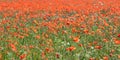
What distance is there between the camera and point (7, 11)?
13930mm

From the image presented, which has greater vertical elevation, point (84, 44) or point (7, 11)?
point (84, 44)

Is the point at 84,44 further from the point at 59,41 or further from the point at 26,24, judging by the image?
the point at 26,24

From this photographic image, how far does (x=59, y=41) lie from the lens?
866 centimetres

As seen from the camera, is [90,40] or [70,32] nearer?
[90,40]

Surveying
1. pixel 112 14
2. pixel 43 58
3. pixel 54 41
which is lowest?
pixel 112 14

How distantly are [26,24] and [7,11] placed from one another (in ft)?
10.6

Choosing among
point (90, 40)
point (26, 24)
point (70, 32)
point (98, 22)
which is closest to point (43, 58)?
point (90, 40)

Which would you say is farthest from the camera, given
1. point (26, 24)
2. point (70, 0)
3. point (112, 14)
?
point (70, 0)

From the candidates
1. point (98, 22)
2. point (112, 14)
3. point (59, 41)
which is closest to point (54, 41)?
point (59, 41)

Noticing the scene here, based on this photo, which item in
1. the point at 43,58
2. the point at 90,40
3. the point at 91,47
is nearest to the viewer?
the point at 43,58

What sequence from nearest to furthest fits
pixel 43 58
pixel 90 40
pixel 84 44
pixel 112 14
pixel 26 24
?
pixel 43 58 < pixel 84 44 < pixel 90 40 < pixel 26 24 < pixel 112 14

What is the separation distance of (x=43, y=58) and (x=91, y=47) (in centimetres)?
172

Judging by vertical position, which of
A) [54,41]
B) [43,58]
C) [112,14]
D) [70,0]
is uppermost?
[43,58]

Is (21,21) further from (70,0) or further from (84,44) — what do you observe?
(70,0)
